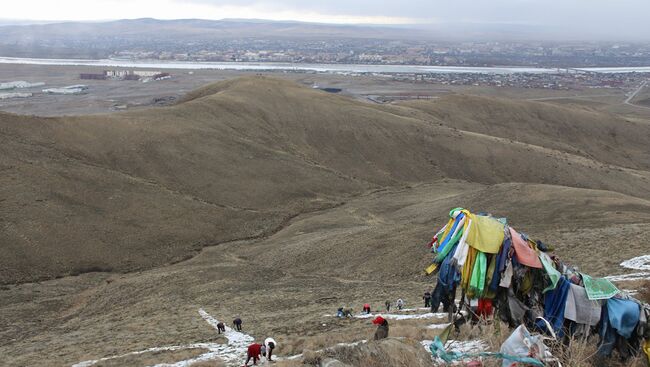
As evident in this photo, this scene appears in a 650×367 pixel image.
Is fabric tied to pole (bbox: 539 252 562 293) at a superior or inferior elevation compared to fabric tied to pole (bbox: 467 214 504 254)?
inferior

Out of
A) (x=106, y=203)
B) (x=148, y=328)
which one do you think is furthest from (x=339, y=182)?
(x=148, y=328)

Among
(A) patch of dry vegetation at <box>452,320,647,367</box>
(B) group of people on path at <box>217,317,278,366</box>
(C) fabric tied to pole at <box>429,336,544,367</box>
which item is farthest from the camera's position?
(B) group of people on path at <box>217,317,278,366</box>

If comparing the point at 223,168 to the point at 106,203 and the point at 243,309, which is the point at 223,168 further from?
the point at 243,309

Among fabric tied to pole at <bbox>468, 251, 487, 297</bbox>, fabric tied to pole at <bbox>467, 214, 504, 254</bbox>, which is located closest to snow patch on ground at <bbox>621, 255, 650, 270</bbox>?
fabric tied to pole at <bbox>467, 214, 504, 254</bbox>

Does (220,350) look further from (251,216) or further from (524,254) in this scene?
(251,216)

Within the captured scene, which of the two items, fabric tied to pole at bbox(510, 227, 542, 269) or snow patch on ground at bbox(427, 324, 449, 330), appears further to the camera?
snow patch on ground at bbox(427, 324, 449, 330)

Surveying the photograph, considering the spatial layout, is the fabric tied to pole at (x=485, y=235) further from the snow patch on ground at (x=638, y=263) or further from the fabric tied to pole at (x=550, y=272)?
the snow patch on ground at (x=638, y=263)

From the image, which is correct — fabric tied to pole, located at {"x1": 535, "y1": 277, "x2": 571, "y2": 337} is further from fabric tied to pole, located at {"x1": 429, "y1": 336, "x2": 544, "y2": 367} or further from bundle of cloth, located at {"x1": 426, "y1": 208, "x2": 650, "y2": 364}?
fabric tied to pole, located at {"x1": 429, "y1": 336, "x2": 544, "y2": 367}
